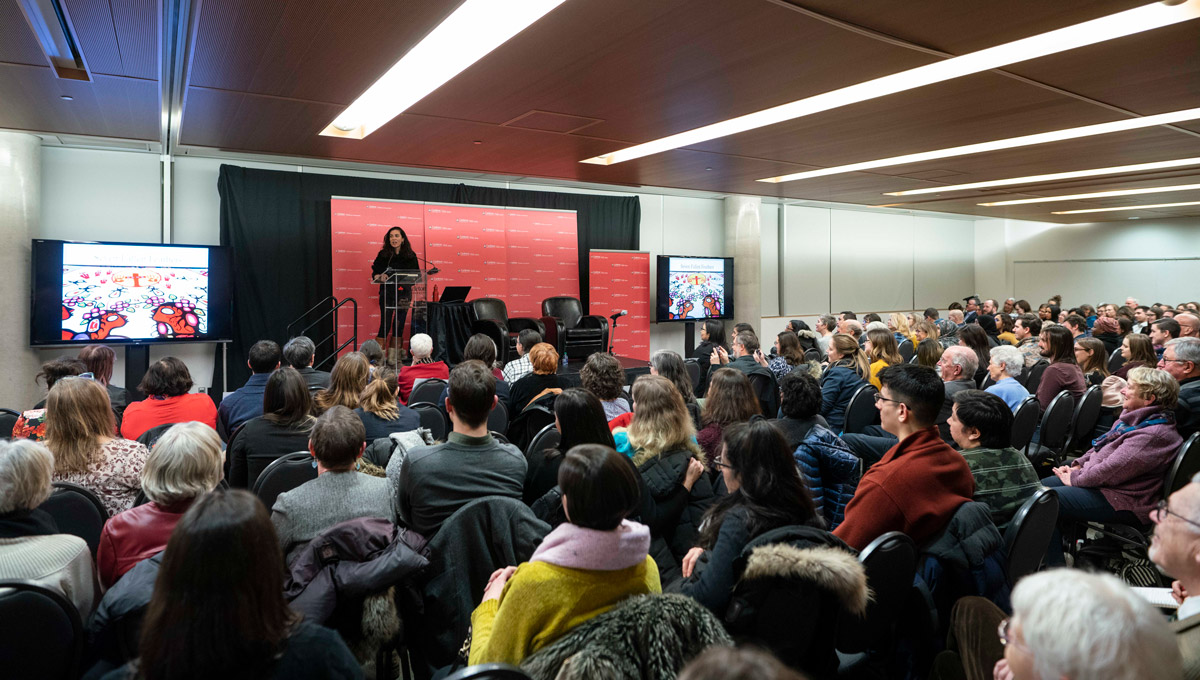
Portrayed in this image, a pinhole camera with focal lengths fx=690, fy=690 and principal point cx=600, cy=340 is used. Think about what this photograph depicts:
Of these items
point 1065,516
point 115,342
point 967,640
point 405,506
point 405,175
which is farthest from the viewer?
point 405,175

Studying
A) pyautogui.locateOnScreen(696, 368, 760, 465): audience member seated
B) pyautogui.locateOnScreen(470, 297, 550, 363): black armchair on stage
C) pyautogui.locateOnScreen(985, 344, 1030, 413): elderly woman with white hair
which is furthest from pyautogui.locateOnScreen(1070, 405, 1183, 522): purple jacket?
pyautogui.locateOnScreen(470, 297, 550, 363): black armchair on stage

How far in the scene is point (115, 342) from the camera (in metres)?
7.28

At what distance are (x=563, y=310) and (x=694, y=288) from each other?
2792 mm

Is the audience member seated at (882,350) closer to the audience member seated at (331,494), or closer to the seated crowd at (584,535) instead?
the seated crowd at (584,535)

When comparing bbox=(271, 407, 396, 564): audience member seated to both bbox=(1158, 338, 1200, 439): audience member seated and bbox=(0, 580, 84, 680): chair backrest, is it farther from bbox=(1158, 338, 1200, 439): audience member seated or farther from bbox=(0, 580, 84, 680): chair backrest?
bbox=(1158, 338, 1200, 439): audience member seated

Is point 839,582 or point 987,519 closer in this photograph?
point 839,582

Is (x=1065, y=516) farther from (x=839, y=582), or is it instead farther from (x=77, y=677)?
(x=77, y=677)

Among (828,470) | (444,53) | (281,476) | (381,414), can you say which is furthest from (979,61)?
(281,476)

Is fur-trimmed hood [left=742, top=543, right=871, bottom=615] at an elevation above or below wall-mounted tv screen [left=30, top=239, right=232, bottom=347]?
below

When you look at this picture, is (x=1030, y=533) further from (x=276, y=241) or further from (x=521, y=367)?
(x=276, y=241)

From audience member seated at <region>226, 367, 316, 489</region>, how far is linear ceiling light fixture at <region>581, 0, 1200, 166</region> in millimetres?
3689

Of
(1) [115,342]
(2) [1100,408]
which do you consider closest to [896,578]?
(2) [1100,408]

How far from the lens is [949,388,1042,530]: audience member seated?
255 centimetres

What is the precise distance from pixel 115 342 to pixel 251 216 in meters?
2.26
